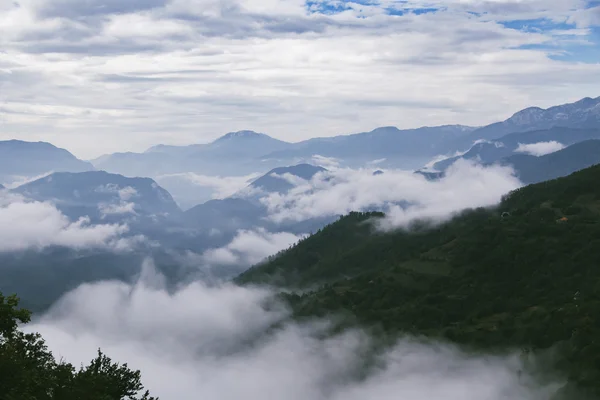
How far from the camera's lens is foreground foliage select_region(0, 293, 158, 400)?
64688 mm

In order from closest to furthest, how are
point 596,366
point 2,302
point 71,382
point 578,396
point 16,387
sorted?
point 16,387 → point 71,382 → point 2,302 → point 578,396 → point 596,366

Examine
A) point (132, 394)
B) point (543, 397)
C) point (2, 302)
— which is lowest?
point (543, 397)

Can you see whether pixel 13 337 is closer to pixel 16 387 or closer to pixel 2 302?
pixel 2 302

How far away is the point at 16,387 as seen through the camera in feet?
211

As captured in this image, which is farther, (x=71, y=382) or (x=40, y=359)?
(x=40, y=359)

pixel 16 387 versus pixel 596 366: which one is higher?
pixel 16 387

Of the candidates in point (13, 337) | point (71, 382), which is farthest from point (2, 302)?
point (71, 382)

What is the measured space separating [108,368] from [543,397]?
6197 inches

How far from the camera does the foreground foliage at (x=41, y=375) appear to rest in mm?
64688

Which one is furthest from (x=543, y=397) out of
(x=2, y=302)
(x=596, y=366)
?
(x=2, y=302)

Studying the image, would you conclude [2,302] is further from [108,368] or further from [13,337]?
[108,368]

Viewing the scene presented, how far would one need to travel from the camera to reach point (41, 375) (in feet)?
238

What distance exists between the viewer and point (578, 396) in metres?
181

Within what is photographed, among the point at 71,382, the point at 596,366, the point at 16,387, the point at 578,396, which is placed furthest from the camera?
the point at 596,366
